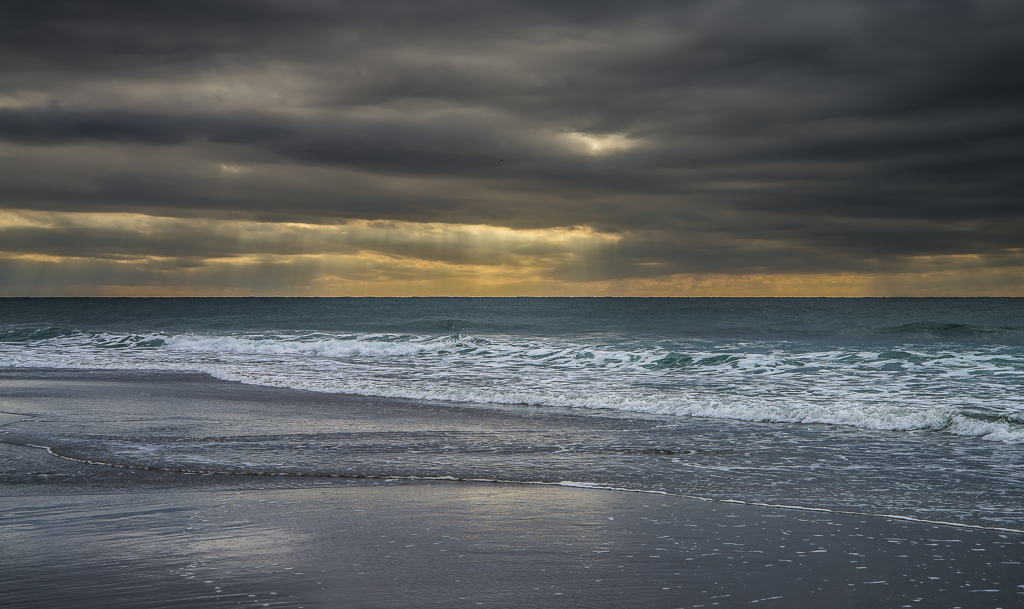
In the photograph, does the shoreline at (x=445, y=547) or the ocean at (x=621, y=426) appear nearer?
the shoreline at (x=445, y=547)

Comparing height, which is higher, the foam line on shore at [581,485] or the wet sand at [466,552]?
the wet sand at [466,552]

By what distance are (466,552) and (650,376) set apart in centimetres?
1338

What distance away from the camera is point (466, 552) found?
5.04 meters

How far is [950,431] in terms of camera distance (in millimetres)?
9945

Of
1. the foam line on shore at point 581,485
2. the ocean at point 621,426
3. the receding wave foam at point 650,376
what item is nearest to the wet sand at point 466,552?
the foam line on shore at point 581,485

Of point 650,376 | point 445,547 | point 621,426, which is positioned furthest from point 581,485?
point 650,376

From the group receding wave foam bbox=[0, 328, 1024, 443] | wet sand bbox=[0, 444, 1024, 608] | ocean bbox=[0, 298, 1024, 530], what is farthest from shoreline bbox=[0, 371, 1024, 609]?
receding wave foam bbox=[0, 328, 1024, 443]

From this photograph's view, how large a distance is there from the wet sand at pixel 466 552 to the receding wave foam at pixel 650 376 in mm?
5682

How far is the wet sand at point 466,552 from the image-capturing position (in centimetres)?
426

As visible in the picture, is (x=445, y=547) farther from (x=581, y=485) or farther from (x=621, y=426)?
(x=621, y=426)

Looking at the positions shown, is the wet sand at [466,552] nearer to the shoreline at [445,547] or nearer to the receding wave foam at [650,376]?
the shoreline at [445,547]

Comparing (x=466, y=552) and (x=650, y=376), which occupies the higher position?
(x=466, y=552)

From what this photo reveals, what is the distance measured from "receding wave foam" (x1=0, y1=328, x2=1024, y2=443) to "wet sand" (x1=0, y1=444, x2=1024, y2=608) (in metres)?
5.68

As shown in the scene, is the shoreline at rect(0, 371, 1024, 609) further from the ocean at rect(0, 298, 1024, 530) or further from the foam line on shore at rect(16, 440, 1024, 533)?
the ocean at rect(0, 298, 1024, 530)
